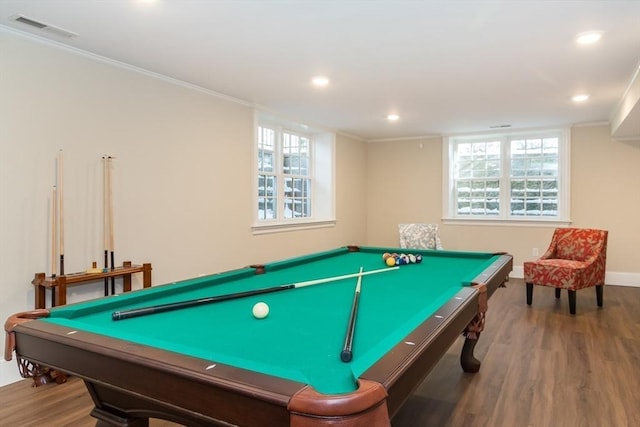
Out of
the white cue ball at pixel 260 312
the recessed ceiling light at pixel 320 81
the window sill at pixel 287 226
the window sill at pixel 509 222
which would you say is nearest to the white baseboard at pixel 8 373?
the white cue ball at pixel 260 312

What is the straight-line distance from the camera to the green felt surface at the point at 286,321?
3.82 ft

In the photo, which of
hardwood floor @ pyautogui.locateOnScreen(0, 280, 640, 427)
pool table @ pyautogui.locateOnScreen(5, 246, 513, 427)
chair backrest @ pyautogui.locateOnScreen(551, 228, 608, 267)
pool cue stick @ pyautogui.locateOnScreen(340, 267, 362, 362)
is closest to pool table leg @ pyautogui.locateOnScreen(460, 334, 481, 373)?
hardwood floor @ pyautogui.locateOnScreen(0, 280, 640, 427)

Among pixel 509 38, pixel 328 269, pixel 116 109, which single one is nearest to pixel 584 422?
pixel 328 269

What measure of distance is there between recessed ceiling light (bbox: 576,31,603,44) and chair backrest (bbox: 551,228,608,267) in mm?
2595

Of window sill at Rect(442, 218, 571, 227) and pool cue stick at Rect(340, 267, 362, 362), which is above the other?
window sill at Rect(442, 218, 571, 227)

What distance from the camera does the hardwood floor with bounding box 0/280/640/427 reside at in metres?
2.23

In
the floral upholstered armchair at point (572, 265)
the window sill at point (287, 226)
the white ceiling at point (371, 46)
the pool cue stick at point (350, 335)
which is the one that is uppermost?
the white ceiling at point (371, 46)

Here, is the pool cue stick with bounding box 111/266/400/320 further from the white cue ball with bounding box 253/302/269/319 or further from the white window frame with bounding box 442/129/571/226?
the white window frame with bounding box 442/129/571/226

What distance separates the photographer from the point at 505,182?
21.5 feet

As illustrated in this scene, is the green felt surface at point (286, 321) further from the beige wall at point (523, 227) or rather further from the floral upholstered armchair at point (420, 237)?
the beige wall at point (523, 227)

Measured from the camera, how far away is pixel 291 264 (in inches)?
118

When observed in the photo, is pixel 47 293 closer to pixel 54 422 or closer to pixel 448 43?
pixel 54 422

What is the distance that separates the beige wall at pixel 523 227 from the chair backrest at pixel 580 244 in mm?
1167

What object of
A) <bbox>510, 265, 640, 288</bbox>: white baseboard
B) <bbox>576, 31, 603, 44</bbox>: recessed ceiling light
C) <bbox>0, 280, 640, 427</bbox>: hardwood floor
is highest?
<bbox>576, 31, 603, 44</bbox>: recessed ceiling light
